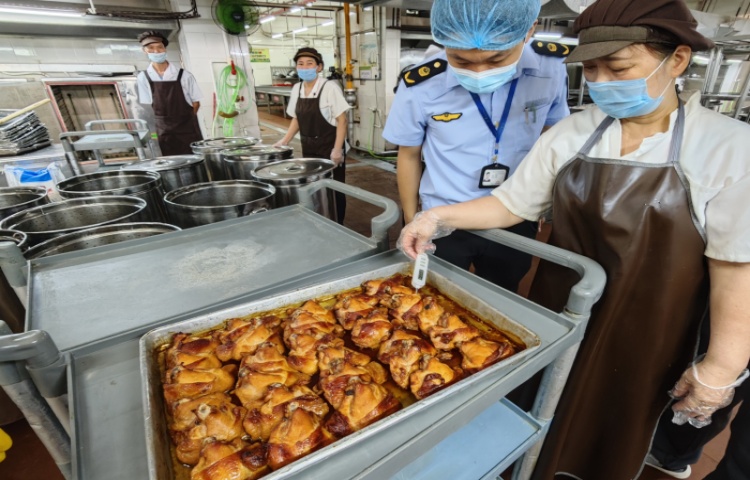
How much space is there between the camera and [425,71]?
1.94 m

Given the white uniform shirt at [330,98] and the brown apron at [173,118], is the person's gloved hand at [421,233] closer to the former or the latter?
the white uniform shirt at [330,98]

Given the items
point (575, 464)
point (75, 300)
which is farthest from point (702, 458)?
point (75, 300)

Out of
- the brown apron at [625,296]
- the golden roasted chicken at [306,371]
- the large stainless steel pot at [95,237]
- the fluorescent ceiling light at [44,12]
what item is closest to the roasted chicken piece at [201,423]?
the golden roasted chicken at [306,371]

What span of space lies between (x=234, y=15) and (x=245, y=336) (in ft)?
23.4

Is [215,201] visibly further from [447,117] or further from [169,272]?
[447,117]

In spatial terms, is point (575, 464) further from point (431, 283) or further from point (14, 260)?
point (14, 260)

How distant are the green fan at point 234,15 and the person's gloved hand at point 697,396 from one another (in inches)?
304

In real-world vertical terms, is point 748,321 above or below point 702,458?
above

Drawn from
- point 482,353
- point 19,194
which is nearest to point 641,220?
point 482,353

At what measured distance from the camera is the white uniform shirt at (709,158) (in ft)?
3.33

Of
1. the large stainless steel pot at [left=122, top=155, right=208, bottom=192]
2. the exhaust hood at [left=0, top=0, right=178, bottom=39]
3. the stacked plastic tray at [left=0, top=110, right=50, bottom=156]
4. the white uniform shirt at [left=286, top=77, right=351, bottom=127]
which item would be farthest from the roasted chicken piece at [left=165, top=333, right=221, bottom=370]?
the exhaust hood at [left=0, top=0, right=178, bottom=39]

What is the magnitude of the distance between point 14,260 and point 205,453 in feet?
4.15

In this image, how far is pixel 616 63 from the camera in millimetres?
1162

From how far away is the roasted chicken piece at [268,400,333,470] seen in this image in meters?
0.83
